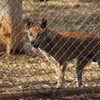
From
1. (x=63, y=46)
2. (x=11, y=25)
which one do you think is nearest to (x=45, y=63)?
(x=11, y=25)

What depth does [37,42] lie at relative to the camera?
6.86m

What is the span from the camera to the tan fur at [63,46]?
6.89 meters

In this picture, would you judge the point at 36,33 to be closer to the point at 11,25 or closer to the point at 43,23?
the point at 43,23

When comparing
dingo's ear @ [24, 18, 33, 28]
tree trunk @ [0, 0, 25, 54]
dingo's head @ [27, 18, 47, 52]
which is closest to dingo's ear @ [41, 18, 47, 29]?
dingo's head @ [27, 18, 47, 52]

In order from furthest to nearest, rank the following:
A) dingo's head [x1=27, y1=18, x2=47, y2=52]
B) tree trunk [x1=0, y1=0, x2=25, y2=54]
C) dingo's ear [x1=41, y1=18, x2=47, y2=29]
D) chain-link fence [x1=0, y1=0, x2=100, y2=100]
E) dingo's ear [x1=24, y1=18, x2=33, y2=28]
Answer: tree trunk [x1=0, y1=0, x2=25, y2=54]
dingo's head [x1=27, y1=18, x2=47, y2=52]
dingo's ear [x1=24, y1=18, x2=33, y2=28]
dingo's ear [x1=41, y1=18, x2=47, y2=29]
chain-link fence [x1=0, y1=0, x2=100, y2=100]

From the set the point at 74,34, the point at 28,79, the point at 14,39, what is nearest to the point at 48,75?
the point at 28,79

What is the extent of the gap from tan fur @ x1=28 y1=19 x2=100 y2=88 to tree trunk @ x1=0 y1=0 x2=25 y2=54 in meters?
1.07

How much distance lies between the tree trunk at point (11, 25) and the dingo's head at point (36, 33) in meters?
0.91

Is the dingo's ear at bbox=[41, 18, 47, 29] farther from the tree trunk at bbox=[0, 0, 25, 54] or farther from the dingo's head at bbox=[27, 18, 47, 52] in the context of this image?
the tree trunk at bbox=[0, 0, 25, 54]

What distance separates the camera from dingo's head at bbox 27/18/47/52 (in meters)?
6.86

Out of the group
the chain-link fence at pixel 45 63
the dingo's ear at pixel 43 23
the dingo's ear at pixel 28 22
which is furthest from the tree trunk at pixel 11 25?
the dingo's ear at pixel 43 23

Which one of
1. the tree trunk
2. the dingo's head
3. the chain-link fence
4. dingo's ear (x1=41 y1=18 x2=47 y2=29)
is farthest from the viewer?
the tree trunk

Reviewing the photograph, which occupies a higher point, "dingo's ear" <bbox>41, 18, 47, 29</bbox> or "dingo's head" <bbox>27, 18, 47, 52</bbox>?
"dingo's ear" <bbox>41, 18, 47, 29</bbox>

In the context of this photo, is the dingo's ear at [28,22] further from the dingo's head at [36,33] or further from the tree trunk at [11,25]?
the tree trunk at [11,25]
